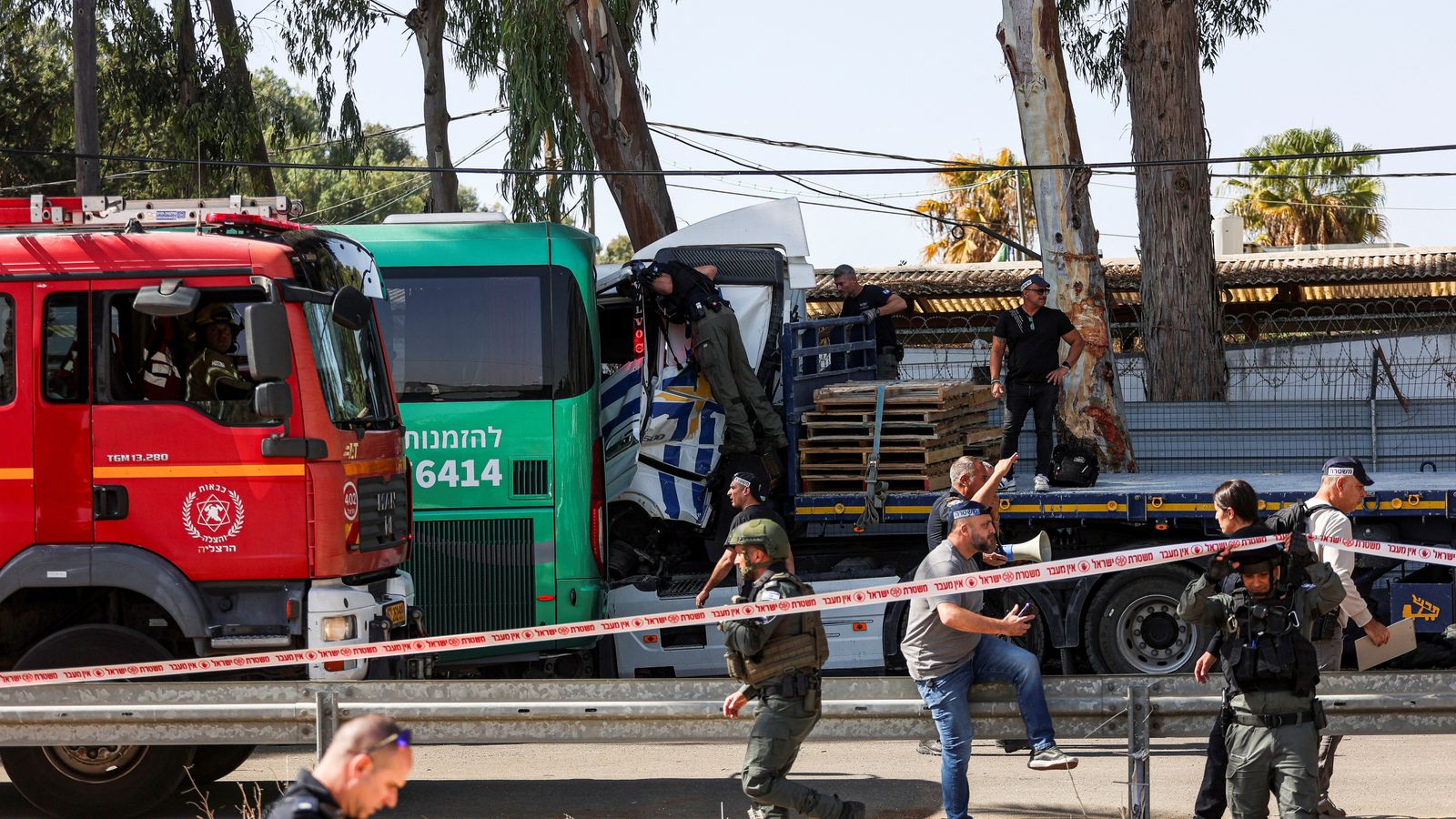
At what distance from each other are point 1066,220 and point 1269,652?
810 centimetres

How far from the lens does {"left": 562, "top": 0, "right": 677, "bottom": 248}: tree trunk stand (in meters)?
17.0

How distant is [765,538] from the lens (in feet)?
20.8

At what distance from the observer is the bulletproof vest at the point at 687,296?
34.2ft

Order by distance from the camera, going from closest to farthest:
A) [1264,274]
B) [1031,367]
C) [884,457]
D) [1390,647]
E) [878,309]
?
[1390,647], [884,457], [1031,367], [878,309], [1264,274]

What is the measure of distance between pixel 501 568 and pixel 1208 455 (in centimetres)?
710

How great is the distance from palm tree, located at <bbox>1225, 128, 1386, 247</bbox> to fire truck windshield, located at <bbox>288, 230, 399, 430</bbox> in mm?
31202

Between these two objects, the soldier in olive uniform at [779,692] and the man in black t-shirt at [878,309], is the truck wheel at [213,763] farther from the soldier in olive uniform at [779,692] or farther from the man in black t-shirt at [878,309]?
the man in black t-shirt at [878,309]

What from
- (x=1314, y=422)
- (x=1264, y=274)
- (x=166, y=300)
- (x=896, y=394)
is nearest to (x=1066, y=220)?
(x=1314, y=422)

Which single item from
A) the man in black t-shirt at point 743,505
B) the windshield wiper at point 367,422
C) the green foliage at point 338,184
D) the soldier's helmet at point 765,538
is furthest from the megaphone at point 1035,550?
the green foliage at point 338,184

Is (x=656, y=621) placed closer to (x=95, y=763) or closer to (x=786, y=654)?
(x=786, y=654)

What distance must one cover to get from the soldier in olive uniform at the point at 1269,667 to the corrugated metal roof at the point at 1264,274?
595 inches

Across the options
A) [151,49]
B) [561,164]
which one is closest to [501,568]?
[561,164]

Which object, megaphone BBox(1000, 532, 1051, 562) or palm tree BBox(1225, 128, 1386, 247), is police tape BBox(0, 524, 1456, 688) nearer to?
megaphone BBox(1000, 532, 1051, 562)

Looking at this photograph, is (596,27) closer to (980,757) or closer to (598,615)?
(598,615)
